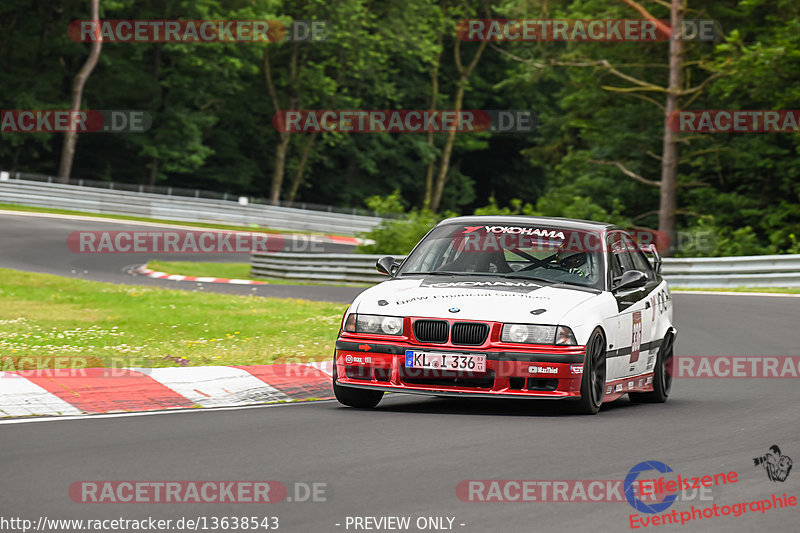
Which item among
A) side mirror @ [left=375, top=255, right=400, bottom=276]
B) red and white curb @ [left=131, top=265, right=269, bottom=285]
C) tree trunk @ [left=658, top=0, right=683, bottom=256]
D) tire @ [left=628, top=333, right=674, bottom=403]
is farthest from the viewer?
tree trunk @ [left=658, top=0, right=683, bottom=256]

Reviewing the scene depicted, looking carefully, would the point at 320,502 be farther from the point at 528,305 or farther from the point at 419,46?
the point at 419,46

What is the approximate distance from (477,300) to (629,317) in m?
1.60

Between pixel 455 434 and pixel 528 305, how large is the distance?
137 cm

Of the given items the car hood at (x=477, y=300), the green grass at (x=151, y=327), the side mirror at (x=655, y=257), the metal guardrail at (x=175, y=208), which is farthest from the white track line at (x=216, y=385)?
the metal guardrail at (x=175, y=208)

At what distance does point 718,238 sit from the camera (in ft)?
97.9

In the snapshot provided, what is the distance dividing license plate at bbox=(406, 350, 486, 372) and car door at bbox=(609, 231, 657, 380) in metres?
1.38

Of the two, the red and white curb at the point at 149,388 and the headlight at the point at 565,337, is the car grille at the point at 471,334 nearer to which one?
the headlight at the point at 565,337

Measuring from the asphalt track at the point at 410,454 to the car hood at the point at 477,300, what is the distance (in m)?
0.73

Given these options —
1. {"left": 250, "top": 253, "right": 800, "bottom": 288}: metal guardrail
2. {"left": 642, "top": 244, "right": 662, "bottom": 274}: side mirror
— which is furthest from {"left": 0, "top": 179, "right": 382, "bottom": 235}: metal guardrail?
{"left": 642, "top": 244, "right": 662, "bottom": 274}: side mirror

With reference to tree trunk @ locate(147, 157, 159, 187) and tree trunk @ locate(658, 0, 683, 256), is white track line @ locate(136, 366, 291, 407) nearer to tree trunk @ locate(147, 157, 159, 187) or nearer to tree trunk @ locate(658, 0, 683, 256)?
tree trunk @ locate(658, 0, 683, 256)

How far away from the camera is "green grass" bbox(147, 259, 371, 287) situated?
29.0 m

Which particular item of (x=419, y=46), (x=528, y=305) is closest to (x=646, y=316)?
(x=528, y=305)

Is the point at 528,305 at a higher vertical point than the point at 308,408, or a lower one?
higher

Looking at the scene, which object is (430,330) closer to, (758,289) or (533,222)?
(533,222)
